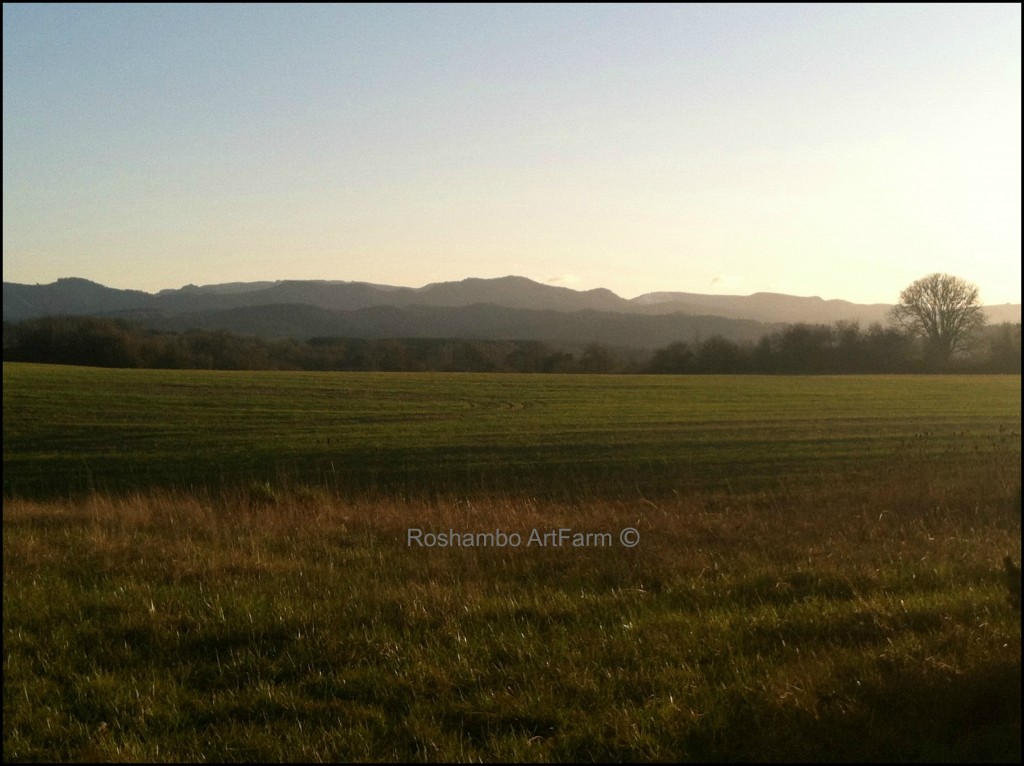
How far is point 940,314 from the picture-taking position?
20.0 metres

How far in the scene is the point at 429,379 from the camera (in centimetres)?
5703

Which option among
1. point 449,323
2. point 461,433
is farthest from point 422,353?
point 449,323

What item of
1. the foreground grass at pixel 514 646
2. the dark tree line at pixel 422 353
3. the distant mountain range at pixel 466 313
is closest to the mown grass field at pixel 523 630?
the foreground grass at pixel 514 646

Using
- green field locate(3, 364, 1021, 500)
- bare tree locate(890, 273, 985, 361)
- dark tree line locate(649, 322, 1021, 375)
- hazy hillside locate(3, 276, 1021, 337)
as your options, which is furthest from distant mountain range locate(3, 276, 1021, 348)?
bare tree locate(890, 273, 985, 361)

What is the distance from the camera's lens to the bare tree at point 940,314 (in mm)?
14938

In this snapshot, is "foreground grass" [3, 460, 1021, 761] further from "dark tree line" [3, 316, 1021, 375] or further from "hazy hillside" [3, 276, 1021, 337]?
"hazy hillside" [3, 276, 1021, 337]

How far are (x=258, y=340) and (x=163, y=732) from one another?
81.1 meters

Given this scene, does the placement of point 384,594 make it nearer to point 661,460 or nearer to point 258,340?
point 661,460

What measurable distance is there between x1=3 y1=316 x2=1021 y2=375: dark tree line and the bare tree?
1555 cm

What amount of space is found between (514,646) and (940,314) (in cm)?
1852

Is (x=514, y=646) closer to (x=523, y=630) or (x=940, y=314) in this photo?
(x=523, y=630)

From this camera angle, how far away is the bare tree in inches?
588

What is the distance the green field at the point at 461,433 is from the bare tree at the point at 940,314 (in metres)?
1.55

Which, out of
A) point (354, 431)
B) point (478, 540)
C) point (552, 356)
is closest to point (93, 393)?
point (354, 431)
